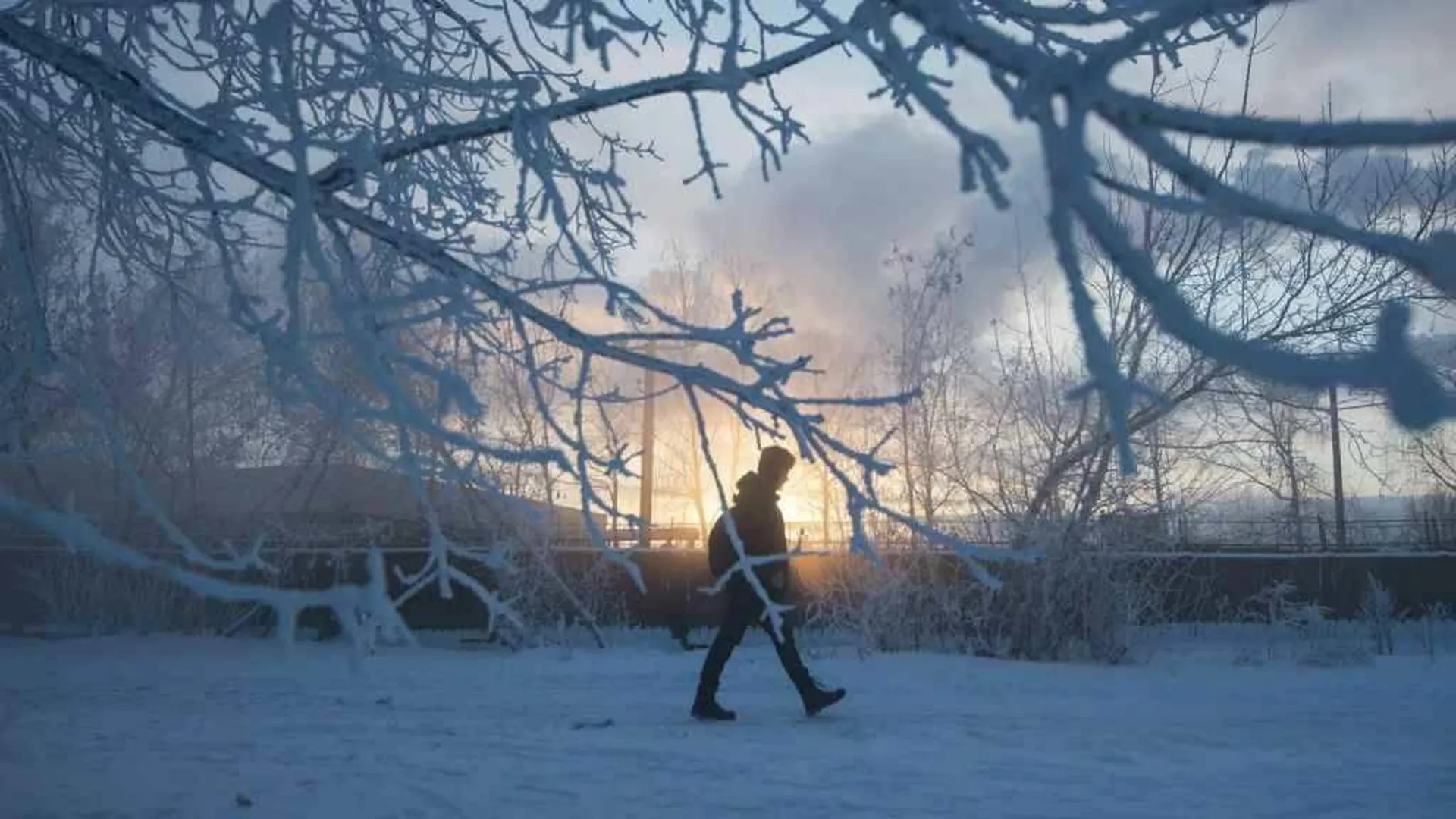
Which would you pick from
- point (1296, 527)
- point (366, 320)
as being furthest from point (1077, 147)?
point (1296, 527)

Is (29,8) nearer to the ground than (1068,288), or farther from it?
farther from it

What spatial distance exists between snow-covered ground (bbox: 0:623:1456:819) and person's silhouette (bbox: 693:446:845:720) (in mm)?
162

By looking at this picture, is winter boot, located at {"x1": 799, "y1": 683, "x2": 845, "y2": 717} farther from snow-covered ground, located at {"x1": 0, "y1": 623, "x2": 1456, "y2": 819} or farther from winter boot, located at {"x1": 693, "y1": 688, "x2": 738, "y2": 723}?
winter boot, located at {"x1": 693, "y1": 688, "x2": 738, "y2": 723}

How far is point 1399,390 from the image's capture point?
981 millimetres

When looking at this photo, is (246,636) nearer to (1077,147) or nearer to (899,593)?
(899,593)

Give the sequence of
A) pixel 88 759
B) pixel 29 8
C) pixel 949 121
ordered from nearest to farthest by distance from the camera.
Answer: pixel 949 121
pixel 29 8
pixel 88 759

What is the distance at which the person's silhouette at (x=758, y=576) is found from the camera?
624cm

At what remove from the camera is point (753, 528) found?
638 centimetres

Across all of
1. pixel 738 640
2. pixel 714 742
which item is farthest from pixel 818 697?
pixel 714 742

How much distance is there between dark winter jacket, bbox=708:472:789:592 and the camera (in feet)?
20.6

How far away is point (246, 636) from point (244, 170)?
37.8 ft

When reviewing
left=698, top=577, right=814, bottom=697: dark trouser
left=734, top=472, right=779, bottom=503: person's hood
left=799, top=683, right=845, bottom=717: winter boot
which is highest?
left=734, top=472, right=779, bottom=503: person's hood

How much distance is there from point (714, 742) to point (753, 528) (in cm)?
110

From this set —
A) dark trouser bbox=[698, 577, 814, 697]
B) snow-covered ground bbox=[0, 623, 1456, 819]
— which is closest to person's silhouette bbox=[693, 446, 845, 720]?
dark trouser bbox=[698, 577, 814, 697]
